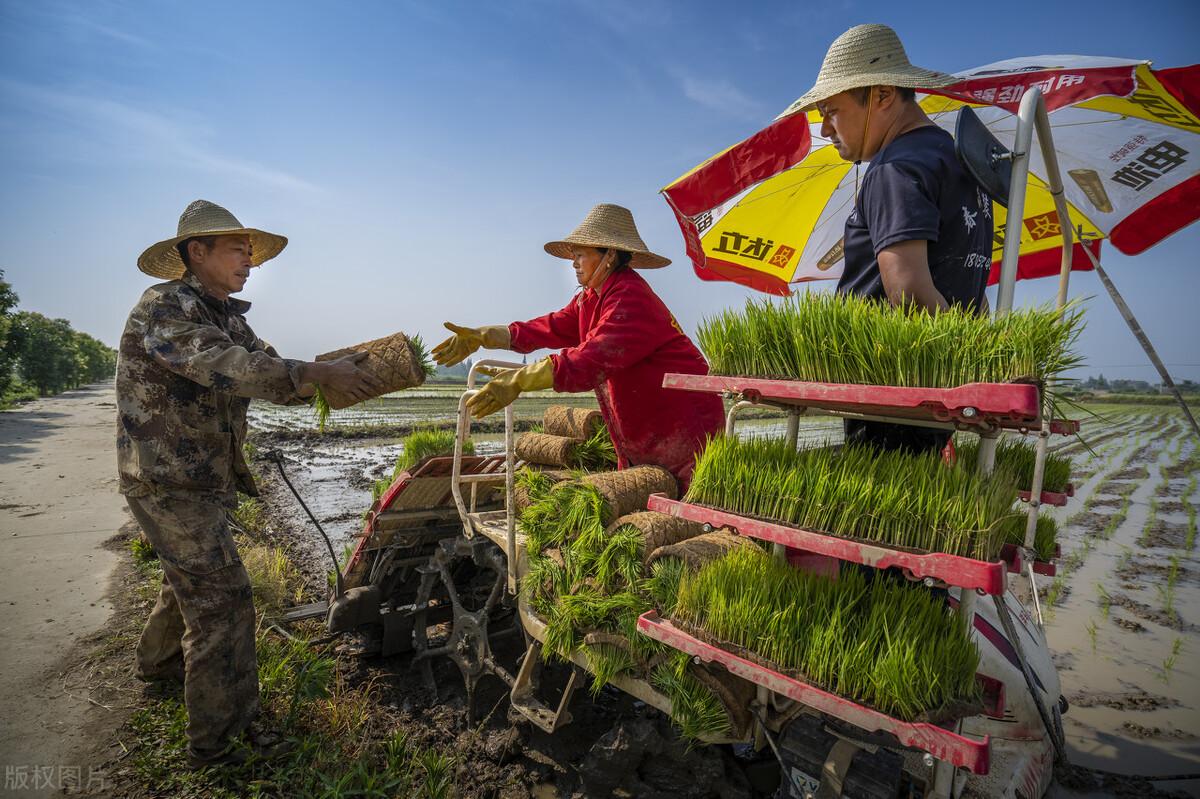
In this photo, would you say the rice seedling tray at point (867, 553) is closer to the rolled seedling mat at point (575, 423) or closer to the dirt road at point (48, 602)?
the rolled seedling mat at point (575, 423)

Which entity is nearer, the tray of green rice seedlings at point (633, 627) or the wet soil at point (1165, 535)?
the tray of green rice seedlings at point (633, 627)

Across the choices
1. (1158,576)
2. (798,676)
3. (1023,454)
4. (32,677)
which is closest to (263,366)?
(798,676)

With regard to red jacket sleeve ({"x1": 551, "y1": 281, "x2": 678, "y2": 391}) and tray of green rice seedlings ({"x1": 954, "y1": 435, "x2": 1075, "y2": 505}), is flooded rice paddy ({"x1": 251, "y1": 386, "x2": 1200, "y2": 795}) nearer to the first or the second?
tray of green rice seedlings ({"x1": 954, "y1": 435, "x2": 1075, "y2": 505})

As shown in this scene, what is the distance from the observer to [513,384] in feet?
9.83

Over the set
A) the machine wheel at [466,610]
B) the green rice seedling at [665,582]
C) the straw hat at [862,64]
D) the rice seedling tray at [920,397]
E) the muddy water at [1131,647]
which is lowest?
the muddy water at [1131,647]

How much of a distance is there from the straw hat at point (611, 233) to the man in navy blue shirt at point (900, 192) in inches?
54.1

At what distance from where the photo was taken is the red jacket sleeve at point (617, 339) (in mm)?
3059

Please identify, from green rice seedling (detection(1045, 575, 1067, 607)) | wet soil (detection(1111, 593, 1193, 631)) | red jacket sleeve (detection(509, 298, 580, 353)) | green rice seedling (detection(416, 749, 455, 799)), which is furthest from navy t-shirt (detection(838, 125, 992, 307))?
wet soil (detection(1111, 593, 1193, 631))

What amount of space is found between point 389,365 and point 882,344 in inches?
91.9

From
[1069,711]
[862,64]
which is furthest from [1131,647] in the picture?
[862,64]

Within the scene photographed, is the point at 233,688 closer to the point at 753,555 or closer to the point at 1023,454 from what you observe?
the point at 753,555

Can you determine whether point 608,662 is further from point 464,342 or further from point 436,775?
point 464,342

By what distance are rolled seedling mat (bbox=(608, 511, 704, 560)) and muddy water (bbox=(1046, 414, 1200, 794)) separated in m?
3.07

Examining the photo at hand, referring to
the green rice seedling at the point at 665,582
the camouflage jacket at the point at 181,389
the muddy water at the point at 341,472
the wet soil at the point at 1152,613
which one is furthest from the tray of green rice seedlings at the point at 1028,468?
the wet soil at the point at 1152,613
